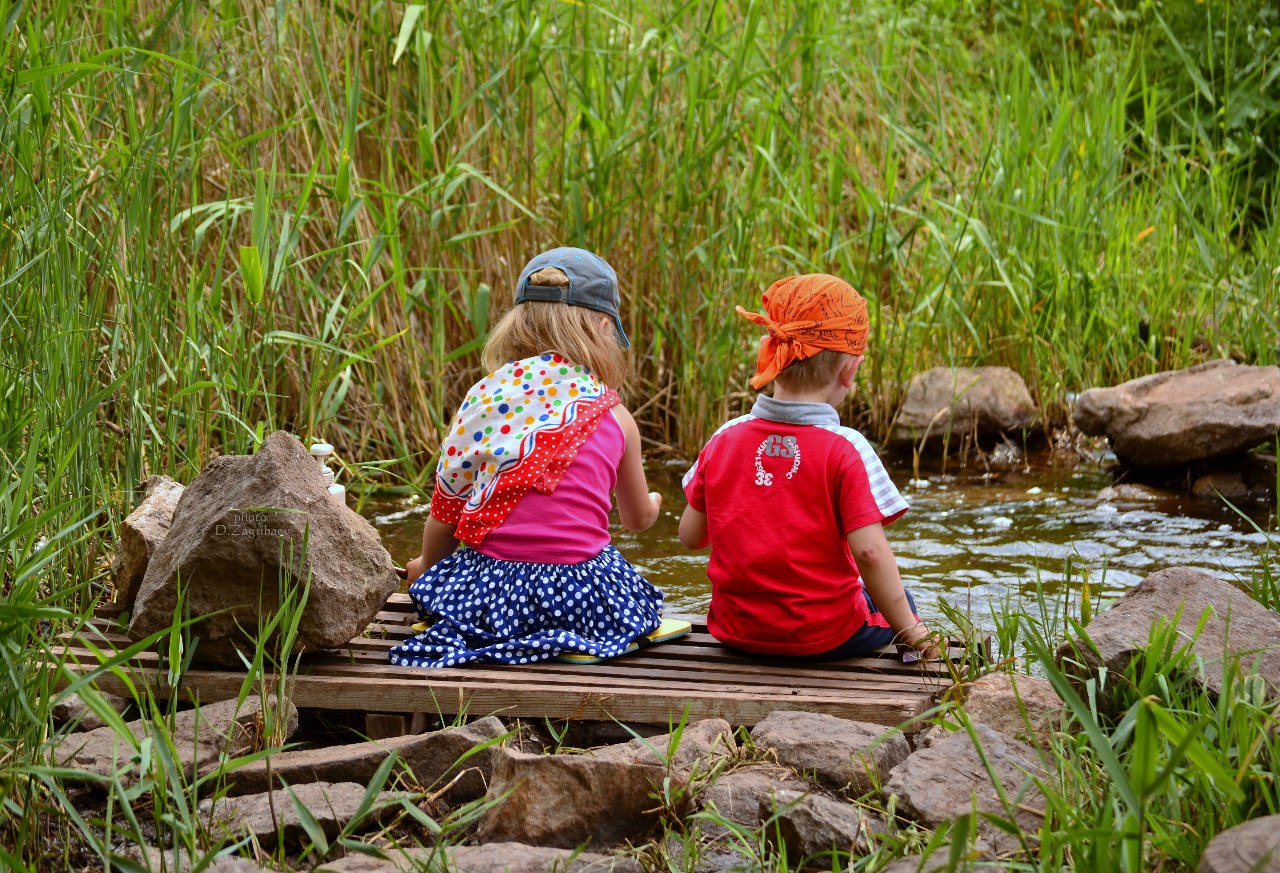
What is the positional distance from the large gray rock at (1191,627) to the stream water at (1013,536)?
0.99m

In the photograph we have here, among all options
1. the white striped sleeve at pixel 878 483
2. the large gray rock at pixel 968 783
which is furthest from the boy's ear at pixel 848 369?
the large gray rock at pixel 968 783

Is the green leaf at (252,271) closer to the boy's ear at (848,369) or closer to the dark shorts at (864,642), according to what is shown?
the boy's ear at (848,369)

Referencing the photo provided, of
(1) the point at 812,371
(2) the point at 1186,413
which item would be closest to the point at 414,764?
(1) the point at 812,371

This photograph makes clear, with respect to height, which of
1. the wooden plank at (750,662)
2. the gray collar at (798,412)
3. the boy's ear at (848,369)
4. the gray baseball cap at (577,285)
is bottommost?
the wooden plank at (750,662)

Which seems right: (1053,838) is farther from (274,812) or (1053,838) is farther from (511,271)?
(511,271)

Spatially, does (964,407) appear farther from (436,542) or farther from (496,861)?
(496,861)

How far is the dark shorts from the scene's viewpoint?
288cm

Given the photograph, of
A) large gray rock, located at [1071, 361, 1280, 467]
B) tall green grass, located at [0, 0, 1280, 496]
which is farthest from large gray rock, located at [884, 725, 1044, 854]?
large gray rock, located at [1071, 361, 1280, 467]

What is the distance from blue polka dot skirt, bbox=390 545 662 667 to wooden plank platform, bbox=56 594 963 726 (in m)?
0.05

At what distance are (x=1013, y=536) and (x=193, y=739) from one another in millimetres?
2958

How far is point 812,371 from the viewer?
2889 mm

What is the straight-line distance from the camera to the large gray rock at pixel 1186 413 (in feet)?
16.0

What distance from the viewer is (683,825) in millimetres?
1990

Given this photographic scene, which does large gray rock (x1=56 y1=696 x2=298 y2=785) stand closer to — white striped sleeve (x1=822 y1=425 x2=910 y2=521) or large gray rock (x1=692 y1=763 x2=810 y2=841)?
large gray rock (x1=692 y1=763 x2=810 y2=841)
